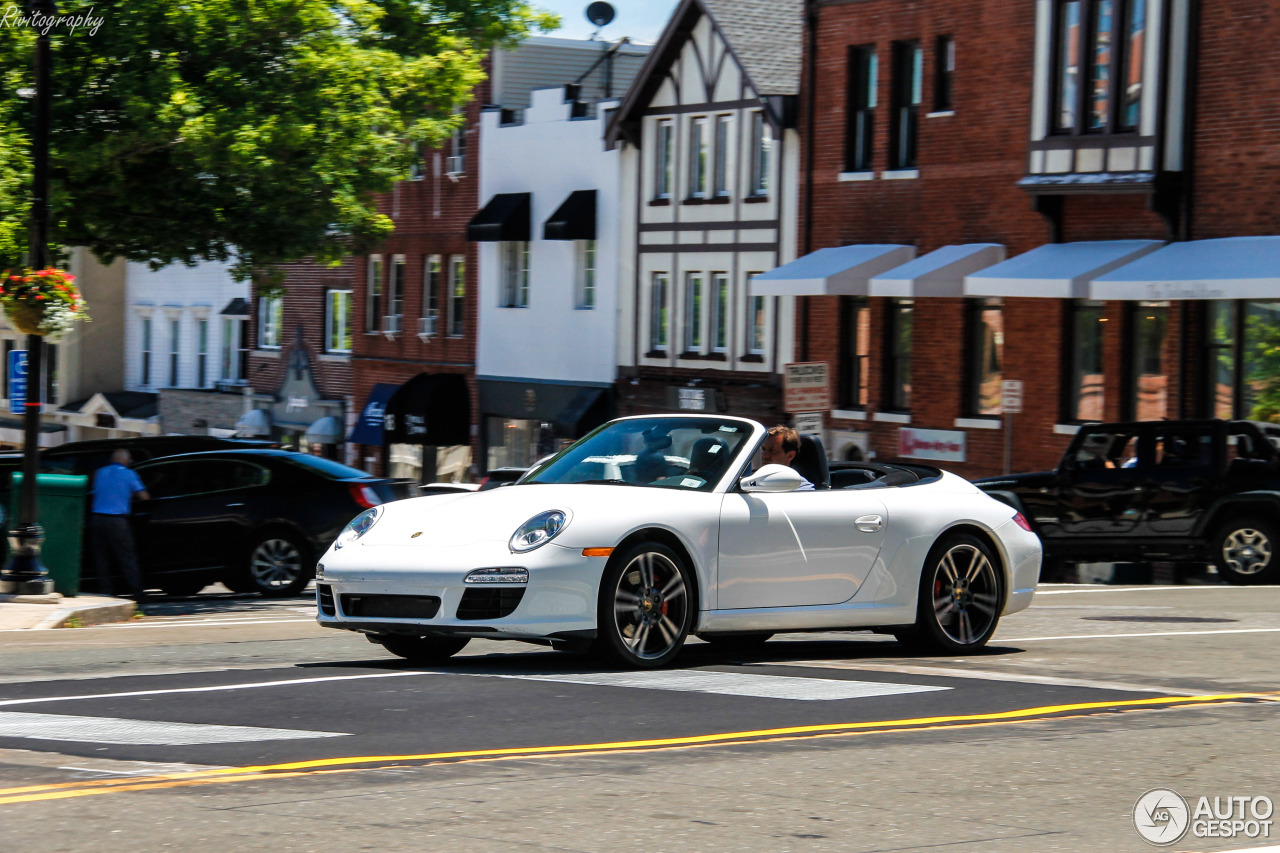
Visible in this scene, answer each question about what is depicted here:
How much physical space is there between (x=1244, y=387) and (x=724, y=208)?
41.9 ft

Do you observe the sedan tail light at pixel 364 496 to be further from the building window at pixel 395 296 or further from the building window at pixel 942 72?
the building window at pixel 395 296

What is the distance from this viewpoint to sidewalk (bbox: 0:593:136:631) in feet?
50.0

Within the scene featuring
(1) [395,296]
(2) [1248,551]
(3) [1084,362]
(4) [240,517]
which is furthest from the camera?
(1) [395,296]

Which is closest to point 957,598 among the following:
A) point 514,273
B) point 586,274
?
point 586,274

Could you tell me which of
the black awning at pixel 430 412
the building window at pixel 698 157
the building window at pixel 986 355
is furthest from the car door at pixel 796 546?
the black awning at pixel 430 412

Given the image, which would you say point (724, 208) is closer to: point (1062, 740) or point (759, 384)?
point (759, 384)

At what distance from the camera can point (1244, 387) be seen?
90.2 feet

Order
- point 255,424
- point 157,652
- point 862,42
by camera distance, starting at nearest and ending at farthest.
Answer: point 157,652, point 862,42, point 255,424

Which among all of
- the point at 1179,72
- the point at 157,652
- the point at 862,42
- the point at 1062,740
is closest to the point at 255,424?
the point at 862,42

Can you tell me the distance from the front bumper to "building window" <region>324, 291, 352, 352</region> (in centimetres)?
4037

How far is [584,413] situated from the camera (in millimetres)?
40344

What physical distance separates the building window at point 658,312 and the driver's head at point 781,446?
28359 mm

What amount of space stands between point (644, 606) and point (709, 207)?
1121 inches

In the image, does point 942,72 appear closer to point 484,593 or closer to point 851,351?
point 851,351
